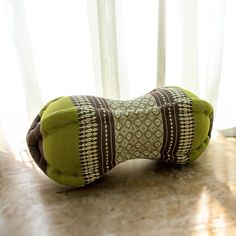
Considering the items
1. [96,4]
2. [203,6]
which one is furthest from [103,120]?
[203,6]

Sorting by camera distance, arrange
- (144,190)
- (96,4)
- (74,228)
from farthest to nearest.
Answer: (96,4), (144,190), (74,228)

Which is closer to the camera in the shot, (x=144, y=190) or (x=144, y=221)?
(x=144, y=221)

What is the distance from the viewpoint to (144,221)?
605mm

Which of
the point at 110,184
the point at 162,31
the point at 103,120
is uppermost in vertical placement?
the point at 162,31

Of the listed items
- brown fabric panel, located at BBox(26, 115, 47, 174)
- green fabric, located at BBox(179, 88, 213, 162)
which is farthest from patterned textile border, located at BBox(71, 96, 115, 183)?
green fabric, located at BBox(179, 88, 213, 162)

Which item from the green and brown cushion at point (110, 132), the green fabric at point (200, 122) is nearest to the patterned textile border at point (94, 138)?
the green and brown cushion at point (110, 132)

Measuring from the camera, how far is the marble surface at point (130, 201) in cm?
59

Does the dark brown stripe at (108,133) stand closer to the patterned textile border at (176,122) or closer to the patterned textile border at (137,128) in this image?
the patterned textile border at (137,128)

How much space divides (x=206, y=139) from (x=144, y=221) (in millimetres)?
302

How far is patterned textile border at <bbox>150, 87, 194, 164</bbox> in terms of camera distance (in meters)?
0.72

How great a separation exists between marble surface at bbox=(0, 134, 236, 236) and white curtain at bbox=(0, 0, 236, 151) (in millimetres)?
229

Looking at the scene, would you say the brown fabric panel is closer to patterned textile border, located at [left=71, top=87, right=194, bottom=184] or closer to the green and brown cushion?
the green and brown cushion

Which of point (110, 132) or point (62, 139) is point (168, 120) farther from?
point (62, 139)

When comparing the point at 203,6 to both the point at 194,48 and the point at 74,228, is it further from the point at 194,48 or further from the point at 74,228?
the point at 74,228
